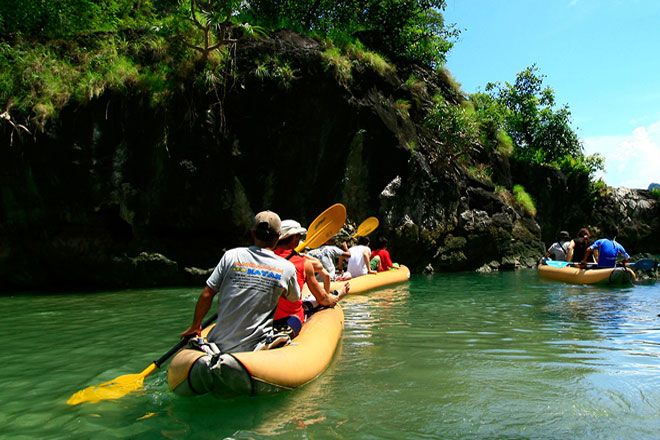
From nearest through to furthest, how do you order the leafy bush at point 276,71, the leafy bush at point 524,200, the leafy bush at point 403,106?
the leafy bush at point 276,71, the leafy bush at point 403,106, the leafy bush at point 524,200

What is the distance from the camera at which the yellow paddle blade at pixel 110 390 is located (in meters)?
3.20

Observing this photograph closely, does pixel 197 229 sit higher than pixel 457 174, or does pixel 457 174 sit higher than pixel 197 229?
pixel 457 174

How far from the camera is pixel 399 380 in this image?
354 centimetres

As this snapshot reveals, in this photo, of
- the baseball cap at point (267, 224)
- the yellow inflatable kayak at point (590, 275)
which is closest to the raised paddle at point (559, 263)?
the yellow inflatable kayak at point (590, 275)

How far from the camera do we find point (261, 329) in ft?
10.8

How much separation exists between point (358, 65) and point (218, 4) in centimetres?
457

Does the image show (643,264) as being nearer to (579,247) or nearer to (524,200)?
(579,247)

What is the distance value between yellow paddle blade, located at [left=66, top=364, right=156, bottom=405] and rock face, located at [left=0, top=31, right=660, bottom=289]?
8.85 meters

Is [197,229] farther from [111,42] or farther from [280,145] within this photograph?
[111,42]

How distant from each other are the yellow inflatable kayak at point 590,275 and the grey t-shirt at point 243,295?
28.5 ft

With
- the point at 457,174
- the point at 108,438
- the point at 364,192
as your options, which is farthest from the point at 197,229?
the point at 108,438

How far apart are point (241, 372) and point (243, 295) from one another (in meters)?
0.56

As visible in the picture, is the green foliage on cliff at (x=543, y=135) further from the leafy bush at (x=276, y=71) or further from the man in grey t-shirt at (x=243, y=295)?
the man in grey t-shirt at (x=243, y=295)

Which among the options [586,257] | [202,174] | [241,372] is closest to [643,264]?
[586,257]
